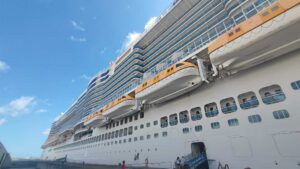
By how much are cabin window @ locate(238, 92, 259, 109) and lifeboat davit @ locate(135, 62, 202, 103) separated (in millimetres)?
3054

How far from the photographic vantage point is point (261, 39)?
7.73 m

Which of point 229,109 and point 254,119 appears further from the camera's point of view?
point 229,109

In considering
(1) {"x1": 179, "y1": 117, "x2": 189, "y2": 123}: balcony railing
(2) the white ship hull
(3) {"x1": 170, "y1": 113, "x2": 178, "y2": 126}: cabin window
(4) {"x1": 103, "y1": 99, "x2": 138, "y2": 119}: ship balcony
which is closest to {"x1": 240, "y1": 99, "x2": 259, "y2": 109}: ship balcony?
(2) the white ship hull

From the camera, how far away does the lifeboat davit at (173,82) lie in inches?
431

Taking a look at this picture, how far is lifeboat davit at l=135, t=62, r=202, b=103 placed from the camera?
10953 mm

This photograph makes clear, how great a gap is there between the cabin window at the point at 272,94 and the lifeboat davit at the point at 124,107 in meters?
11.4

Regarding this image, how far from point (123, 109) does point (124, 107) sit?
0.59 m

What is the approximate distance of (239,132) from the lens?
353 inches

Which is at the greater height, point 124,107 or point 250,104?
point 124,107

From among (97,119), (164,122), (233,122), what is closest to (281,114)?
(233,122)

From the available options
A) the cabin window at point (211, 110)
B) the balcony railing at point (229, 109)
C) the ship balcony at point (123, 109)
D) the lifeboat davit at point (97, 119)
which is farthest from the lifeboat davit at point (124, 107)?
the balcony railing at point (229, 109)

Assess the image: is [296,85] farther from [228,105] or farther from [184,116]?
[184,116]

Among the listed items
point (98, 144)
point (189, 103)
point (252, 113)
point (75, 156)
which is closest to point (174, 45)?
point (189, 103)

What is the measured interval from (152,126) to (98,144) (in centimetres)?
1375
